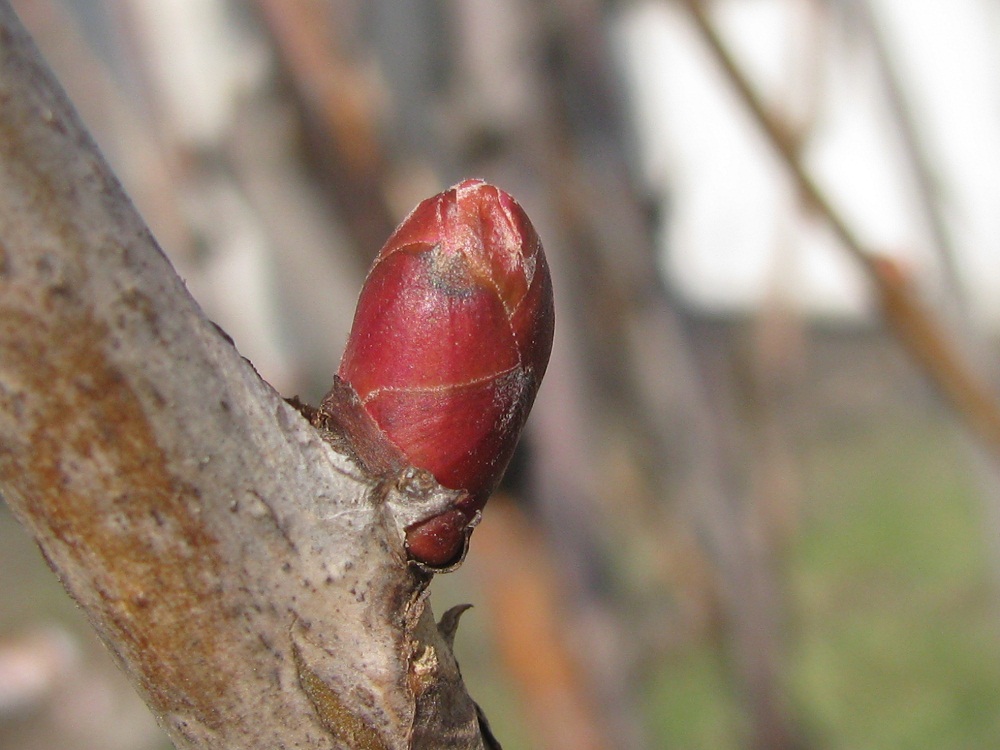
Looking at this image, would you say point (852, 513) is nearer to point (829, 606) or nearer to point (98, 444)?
point (829, 606)

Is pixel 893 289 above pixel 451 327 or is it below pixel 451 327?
below

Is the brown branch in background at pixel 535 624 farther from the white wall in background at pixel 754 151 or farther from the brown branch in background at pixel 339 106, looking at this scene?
the white wall in background at pixel 754 151

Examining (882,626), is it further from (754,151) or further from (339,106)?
(339,106)

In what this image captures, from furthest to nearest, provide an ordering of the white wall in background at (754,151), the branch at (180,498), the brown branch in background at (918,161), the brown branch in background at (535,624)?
1. the white wall in background at (754,151)
2. the brown branch in background at (535,624)
3. the brown branch in background at (918,161)
4. the branch at (180,498)

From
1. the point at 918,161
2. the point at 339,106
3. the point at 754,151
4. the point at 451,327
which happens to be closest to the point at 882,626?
the point at 754,151

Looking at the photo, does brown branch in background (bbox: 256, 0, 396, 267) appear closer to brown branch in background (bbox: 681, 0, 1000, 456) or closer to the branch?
brown branch in background (bbox: 681, 0, 1000, 456)

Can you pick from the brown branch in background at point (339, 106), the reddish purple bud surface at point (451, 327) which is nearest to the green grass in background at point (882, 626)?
the brown branch in background at point (339, 106)
